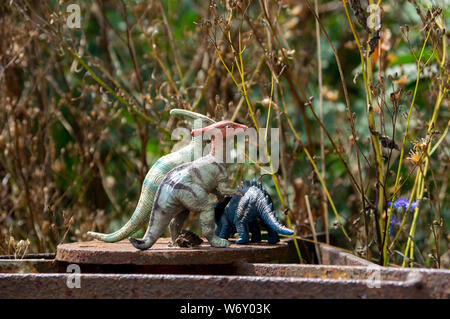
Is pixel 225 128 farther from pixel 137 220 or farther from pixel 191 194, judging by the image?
pixel 137 220

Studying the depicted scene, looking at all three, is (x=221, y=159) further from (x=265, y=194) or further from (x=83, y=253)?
(x=83, y=253)

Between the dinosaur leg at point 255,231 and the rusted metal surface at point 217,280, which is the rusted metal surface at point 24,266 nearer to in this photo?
the rusted metal surface at point 217,280

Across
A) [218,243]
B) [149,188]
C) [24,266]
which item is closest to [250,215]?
[218,243]

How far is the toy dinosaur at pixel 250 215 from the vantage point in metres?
1.65

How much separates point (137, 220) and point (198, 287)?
1.52 feet

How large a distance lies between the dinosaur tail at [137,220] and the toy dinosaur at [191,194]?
101 mm

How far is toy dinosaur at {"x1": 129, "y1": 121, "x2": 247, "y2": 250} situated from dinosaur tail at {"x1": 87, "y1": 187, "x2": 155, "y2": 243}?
0.33 ft

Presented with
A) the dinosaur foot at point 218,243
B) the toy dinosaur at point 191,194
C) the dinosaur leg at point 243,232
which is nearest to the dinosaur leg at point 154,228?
the toy dinosaur at point 191,194

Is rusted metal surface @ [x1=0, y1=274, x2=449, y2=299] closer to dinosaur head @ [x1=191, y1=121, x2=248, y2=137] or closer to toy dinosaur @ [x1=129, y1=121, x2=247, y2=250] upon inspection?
toy dinosaur @ [x1=129, y1=121, x2=247, y2=250]

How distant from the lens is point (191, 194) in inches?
60.6

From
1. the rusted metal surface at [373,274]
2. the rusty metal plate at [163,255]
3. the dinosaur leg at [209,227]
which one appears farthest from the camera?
the dinosaur leg at [209,227]
